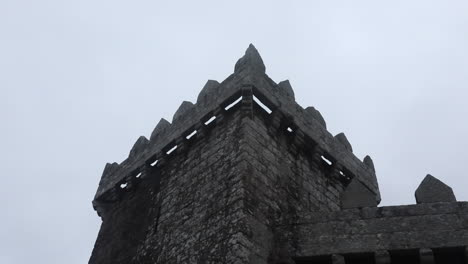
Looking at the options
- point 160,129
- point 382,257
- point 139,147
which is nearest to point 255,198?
point 382,257

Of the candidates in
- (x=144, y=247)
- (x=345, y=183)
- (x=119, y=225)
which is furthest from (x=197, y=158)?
(x=345, y=183)

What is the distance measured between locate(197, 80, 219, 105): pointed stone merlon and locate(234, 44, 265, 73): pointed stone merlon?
578mm

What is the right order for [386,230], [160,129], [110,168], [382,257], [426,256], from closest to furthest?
[426,256], [382,257], [386,230], [160,129], [110,168]

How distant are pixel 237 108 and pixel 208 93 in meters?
1.13

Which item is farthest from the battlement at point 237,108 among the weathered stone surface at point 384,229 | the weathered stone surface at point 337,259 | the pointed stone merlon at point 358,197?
the weathered stone surface at point 337,259

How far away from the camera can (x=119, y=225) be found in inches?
365

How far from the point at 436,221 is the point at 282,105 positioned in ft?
10.9

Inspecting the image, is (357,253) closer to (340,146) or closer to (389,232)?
(389,232)

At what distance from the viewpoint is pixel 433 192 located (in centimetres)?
627

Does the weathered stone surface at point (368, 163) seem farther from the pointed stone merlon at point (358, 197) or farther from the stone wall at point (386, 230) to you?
the stone wall at point (386, 230)

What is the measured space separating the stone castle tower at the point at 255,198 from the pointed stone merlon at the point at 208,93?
0.03 metres

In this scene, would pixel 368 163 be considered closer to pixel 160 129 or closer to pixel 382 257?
pixel 160 129

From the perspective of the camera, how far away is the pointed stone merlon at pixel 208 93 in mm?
8720

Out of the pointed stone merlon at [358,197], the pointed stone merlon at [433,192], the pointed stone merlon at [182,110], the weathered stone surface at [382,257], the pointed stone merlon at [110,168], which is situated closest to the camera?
the weathered stone surface at [382,257]
